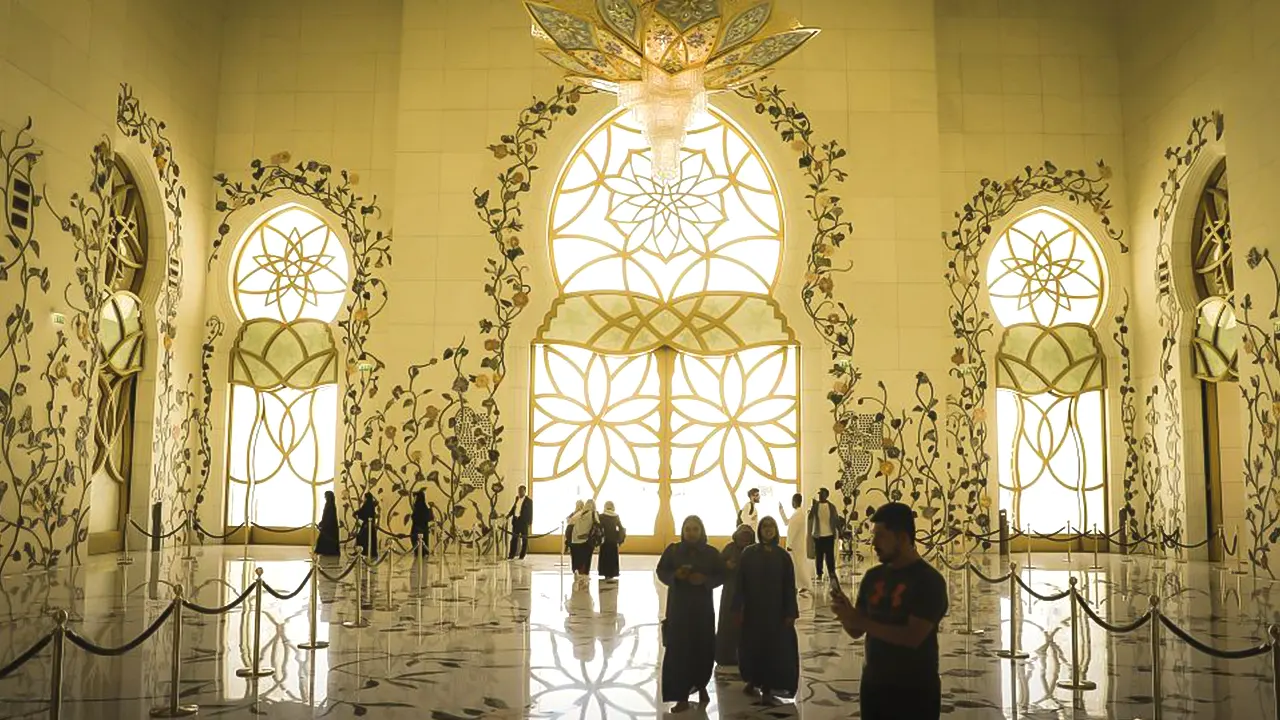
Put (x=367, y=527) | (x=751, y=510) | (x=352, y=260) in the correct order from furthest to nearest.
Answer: (x=352, y=260) < (x=367, y=527) < (x=751, y=510)

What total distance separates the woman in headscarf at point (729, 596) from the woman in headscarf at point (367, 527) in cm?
744

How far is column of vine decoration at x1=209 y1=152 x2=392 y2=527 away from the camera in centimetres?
1377

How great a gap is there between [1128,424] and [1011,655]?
8.89m

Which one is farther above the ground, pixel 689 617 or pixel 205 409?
pixel 205 409

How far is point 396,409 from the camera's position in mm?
13656

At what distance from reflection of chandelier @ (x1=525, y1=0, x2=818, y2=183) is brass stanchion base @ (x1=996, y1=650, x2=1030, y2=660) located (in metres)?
5.29

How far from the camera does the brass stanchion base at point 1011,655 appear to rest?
6.32 meters

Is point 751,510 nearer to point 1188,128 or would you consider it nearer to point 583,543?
point 583,543

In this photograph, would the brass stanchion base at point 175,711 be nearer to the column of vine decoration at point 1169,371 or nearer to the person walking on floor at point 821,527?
the person walking on floor at point 821,527

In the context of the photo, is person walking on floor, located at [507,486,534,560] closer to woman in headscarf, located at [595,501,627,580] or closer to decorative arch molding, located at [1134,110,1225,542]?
woman in headscarf, located at [595,501,627,580]

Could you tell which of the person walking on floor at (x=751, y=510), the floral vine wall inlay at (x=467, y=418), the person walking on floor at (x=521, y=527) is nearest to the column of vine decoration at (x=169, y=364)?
the floral vine wall inlay at (x=467, y=418)

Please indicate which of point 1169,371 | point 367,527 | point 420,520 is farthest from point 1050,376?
point 367,527

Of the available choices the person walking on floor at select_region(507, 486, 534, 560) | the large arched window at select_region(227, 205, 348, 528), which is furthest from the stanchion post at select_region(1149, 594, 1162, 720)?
the large arched window at select_region(227, 205, 348, 528)

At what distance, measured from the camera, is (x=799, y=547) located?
10.4m
